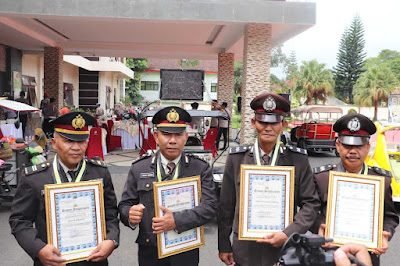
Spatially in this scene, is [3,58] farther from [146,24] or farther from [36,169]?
[36,169]

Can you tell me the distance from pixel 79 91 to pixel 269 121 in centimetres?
4050

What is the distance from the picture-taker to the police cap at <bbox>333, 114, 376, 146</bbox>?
8.98 feet

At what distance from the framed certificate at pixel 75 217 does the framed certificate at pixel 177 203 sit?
37cm

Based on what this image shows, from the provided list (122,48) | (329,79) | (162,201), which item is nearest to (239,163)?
(162,201)

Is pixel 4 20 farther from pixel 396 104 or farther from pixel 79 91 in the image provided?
pixel 79 91

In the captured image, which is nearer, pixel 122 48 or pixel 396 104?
pixel 396 104

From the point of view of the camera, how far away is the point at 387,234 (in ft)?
8.27

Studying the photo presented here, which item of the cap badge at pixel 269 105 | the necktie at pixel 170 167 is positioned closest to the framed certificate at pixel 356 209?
the cap badge at pixel 269 105

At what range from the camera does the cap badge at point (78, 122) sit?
2.66 metres

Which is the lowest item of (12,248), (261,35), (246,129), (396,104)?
(12,248)

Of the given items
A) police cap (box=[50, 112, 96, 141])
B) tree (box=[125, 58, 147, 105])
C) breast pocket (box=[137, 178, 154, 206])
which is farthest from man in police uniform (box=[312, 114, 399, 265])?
tree (box=[125, 58, 147, 105])

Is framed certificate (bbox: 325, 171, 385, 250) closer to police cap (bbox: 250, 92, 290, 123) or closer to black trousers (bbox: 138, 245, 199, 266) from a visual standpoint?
police cap (bbox: 250, 92, 290, 123)

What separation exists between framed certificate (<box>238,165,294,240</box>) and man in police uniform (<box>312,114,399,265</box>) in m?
0.30

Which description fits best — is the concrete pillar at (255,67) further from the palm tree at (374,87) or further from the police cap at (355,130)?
the palm tree at (374,87)
